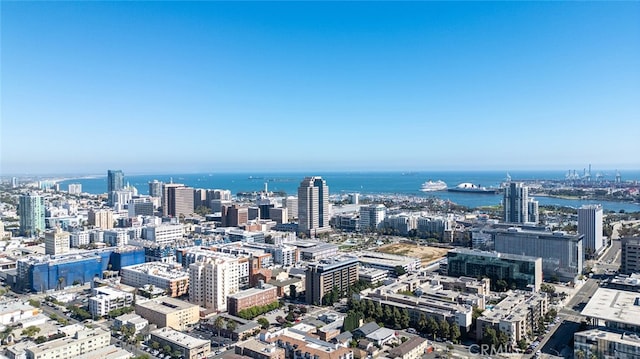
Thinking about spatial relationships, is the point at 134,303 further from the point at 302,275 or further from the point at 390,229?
the point at 390,229

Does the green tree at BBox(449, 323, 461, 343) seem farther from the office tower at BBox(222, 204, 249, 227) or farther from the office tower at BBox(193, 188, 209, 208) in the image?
the office tower at BBox(193, 188, 209, 208)

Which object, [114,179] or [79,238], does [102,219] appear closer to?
[79,238]

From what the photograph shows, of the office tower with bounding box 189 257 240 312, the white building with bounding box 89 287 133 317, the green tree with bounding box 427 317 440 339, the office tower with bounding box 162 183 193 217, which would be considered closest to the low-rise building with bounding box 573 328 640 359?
the green tree with bounding box 427 317 440 339

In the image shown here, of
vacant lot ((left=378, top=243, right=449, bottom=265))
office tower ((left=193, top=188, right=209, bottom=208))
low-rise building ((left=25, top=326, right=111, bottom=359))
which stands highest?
office tower ((left=193, top=188, right=209, bottom=208))

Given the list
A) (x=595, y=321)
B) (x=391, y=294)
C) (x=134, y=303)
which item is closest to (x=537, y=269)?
(x=595, y=321)

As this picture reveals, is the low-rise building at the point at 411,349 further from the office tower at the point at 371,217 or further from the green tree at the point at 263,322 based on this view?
the office tower at the point at 371,217

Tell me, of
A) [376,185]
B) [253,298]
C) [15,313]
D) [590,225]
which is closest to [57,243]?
[15,313]

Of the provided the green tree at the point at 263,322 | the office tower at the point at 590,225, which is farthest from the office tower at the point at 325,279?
the office tower at the point at 590,225
